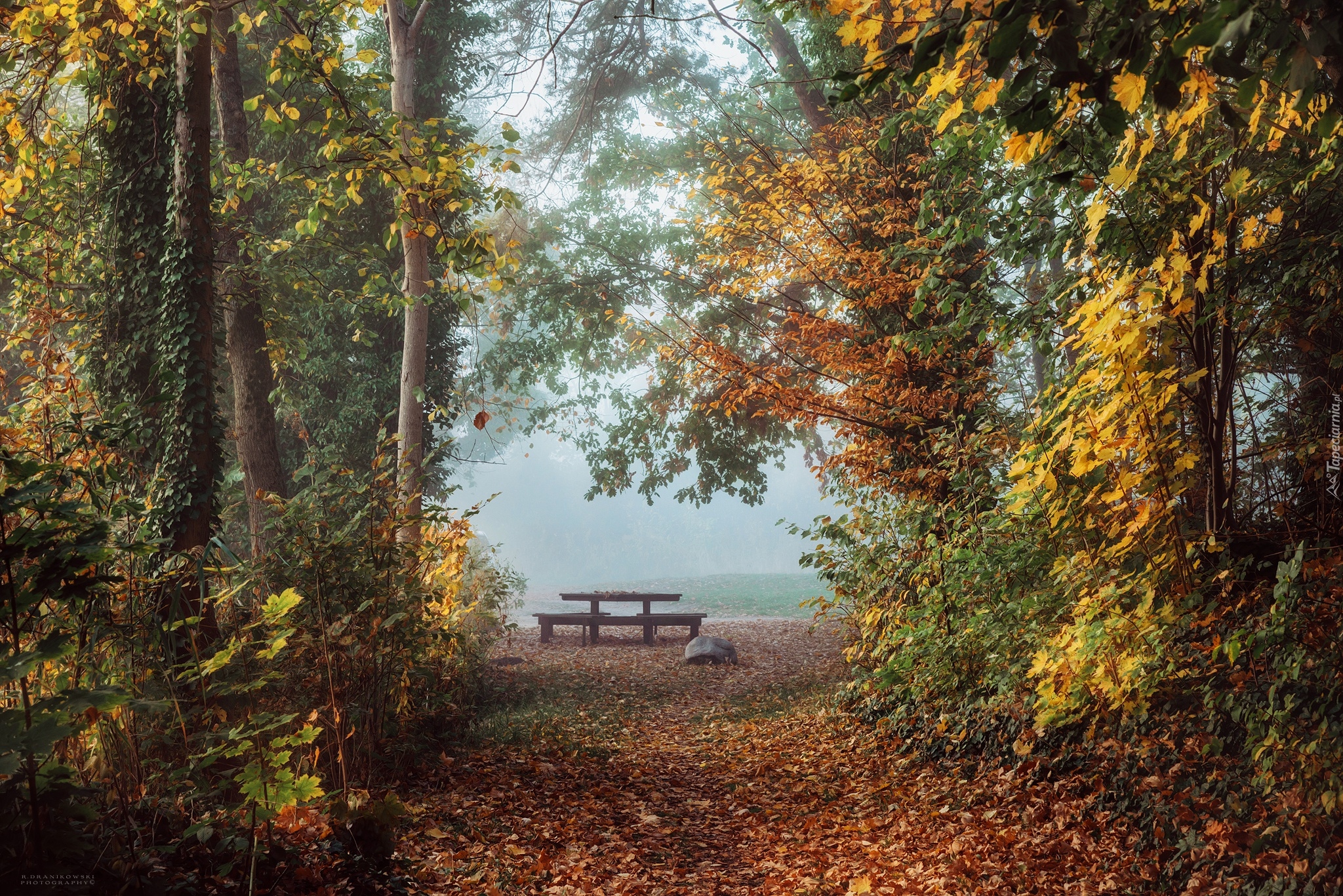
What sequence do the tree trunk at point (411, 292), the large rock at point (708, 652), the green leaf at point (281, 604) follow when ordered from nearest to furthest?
1. the green leaf at point (281, 604)
2. the tree trunk at point (411, 292)
3. the large rock at point (708, 652)

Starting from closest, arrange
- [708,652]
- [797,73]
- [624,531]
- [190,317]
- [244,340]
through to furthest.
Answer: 1. [190,317]
2. [244,340]
3. [797,73]
4. [708,652]
5. [624,531]

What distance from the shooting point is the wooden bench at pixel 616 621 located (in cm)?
1412

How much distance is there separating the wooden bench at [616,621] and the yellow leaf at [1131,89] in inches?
474

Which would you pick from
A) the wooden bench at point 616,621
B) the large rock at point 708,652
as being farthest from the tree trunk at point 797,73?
the wooden bench at point 616,621

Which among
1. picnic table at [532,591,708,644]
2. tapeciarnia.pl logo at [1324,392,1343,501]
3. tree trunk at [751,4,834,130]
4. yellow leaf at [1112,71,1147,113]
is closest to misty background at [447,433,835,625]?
picnic table at [532,591,708,644]

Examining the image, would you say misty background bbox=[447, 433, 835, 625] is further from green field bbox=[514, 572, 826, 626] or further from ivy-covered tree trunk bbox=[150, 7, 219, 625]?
ivy-covered tree trunk bbox=[150, 7, 219, 625]

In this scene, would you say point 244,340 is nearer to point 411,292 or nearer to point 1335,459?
point 411,292

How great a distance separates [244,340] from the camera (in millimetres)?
7766

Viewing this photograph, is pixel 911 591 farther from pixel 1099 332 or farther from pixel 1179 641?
pixel 1099 332

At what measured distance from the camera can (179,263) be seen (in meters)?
5.23

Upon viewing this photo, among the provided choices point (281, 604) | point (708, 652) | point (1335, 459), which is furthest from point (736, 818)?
point (708, 652)

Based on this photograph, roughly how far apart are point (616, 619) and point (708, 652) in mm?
3224

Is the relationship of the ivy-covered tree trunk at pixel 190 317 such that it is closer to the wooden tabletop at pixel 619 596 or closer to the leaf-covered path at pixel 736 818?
the leaf-covered path at pixel 736 818

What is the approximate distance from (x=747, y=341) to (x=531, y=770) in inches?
403
